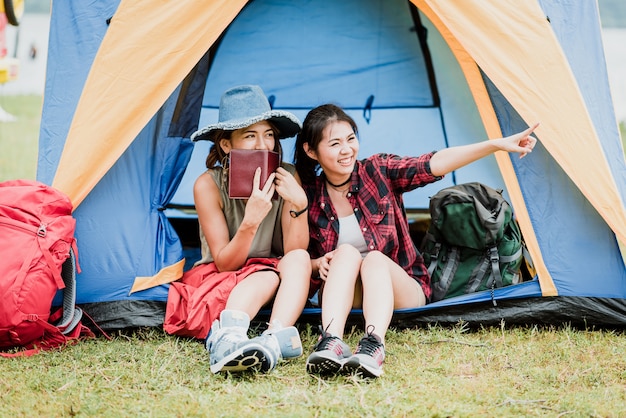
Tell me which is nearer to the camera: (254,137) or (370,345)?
(370,345)

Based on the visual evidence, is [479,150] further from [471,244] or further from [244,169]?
[244,169]

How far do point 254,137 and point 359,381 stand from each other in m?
1.01

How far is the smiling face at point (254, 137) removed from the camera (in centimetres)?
267

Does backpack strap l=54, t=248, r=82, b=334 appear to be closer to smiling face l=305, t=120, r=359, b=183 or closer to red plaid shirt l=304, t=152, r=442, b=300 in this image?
red plaid shirt l=304, t=152, r=442, b=300

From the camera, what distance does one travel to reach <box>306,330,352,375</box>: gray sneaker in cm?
212

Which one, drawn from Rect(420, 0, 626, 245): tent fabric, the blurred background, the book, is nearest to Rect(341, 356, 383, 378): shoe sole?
the book

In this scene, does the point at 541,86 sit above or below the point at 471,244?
above

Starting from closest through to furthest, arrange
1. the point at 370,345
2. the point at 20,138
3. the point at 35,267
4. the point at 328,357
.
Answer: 1. the point at 328,357
2. the point at 370,345
3. the point at 35,267
4. the point at 20,138

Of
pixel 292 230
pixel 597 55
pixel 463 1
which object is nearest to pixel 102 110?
pixel 292 230

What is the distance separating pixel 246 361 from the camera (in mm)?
2146

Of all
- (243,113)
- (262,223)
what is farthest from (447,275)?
(243,113)

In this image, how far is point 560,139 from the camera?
2.55m

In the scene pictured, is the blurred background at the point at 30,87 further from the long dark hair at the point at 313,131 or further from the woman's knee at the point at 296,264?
the woman's knee at the point at 296,264

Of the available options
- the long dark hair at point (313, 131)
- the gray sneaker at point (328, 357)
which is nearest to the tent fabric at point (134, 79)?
the long dark hair at point (313, 131)
